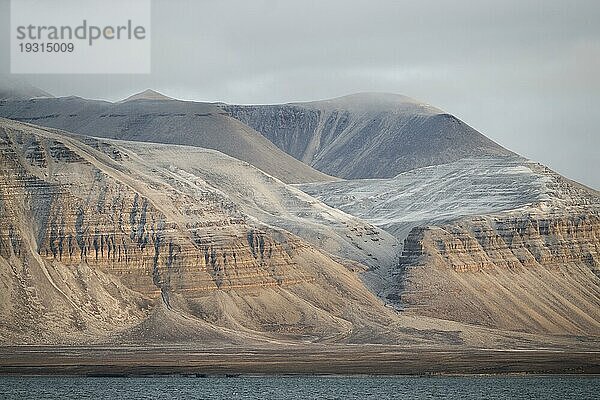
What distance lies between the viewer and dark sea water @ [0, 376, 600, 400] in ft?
375

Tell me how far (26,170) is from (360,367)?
50037 mm

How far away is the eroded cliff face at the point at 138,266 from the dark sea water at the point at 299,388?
27.4 meters

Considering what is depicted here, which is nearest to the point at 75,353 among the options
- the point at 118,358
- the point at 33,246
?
the point at 118,358

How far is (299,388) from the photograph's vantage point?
123 meters

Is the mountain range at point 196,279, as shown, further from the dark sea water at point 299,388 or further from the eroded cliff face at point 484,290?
the dark sea water at point 299,388

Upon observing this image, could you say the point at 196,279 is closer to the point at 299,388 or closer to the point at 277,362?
the point at 277,362

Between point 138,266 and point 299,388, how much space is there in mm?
51726

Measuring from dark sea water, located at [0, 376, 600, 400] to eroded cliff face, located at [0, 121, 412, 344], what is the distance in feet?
89.9

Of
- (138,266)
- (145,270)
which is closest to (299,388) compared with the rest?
(145,270)

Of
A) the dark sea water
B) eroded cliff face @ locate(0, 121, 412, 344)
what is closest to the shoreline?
the dark sea water

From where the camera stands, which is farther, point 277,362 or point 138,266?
point 138,266

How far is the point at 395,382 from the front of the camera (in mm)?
131625

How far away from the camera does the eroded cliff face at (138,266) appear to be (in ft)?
521

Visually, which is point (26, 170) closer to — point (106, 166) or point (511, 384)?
point (106, 166)
